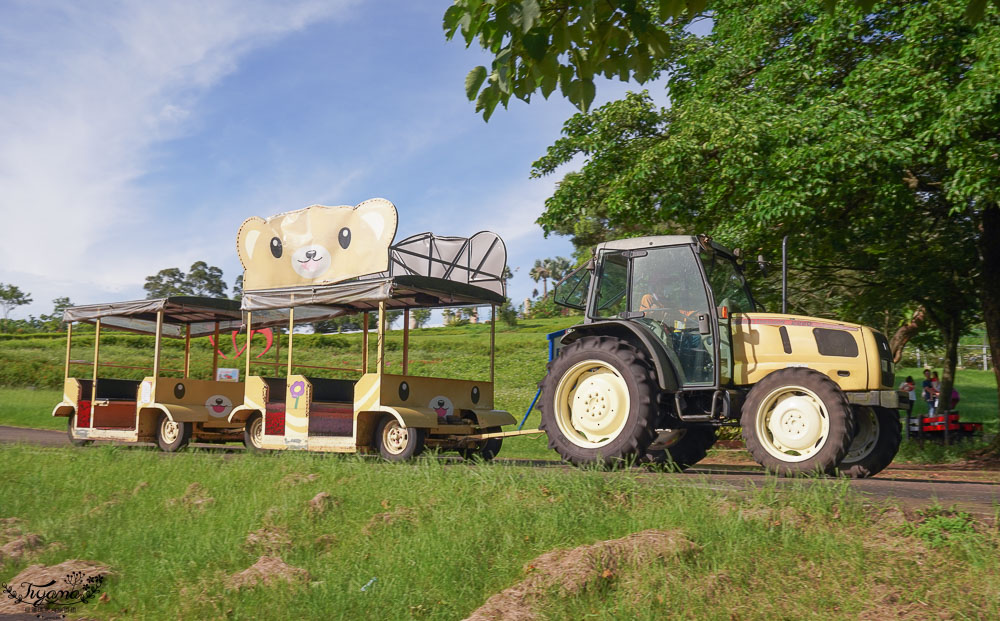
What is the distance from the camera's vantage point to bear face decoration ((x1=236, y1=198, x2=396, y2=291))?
1196 cm

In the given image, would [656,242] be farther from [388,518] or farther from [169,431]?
[169,431]

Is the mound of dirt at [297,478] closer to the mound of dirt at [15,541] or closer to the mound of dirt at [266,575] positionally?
the mound of dirt at [15,541]

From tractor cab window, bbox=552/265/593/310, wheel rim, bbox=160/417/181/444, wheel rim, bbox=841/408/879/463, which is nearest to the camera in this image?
wheel rim, bbox=841/408/879/463

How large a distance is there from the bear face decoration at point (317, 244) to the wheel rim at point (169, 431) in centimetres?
261

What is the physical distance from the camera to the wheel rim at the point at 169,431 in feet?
44.7

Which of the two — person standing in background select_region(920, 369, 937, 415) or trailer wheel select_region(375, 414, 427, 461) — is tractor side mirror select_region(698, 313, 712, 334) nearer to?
trailer wheel select_region(375, 414, 427, 461)

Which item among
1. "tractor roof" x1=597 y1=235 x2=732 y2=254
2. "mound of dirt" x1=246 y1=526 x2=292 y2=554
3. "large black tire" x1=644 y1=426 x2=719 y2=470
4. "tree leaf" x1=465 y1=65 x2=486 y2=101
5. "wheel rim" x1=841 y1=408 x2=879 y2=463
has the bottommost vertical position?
"mound of dirt" x1=246 y1=526 x2=292 y2=554

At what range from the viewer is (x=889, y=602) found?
4031mm

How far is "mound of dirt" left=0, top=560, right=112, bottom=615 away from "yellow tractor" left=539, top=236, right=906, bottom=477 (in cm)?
449

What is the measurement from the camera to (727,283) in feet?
29.9

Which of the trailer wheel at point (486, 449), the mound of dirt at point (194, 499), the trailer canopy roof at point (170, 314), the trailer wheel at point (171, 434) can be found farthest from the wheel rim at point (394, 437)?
the trailer canopy roof at point (170, 314)

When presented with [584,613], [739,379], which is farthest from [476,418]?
[584,613]

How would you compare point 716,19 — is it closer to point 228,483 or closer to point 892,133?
point 892,133

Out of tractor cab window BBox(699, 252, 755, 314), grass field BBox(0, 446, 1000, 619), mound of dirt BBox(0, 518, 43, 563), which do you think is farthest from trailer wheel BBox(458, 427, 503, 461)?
mound of dirt BBox(0, 518, 43, 563)
